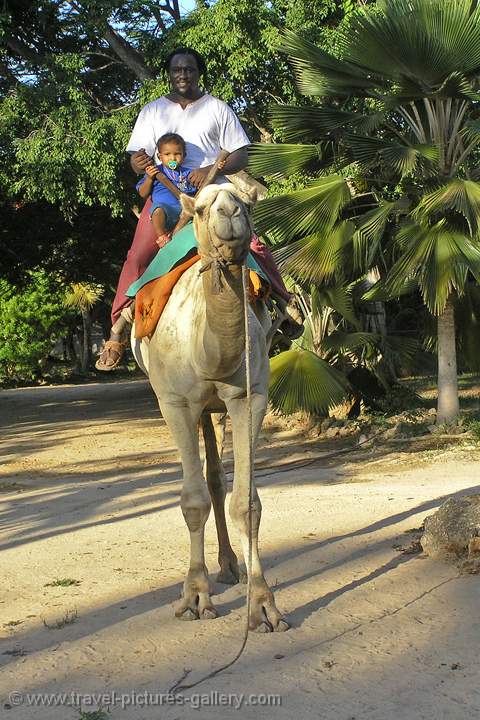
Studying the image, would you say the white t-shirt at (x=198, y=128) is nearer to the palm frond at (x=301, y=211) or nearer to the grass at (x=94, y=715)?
the grass at (x=94, y=715)

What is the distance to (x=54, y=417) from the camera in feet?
71.2

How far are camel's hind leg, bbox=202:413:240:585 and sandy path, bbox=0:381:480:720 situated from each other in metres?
0.24

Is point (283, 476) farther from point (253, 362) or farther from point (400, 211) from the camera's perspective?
point (253, 362)

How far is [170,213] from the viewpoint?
238 inches

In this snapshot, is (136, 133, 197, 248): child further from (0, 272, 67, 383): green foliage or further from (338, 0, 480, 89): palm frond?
(0, 272, 67, 383): green foliage

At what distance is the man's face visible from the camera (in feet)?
20.8

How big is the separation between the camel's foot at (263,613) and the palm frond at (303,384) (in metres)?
7.98

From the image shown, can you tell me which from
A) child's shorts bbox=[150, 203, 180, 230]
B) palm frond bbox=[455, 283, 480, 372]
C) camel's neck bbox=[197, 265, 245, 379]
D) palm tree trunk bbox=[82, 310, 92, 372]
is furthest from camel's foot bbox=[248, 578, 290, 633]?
palm tree trunk bbox=[82, 310, 92, 372]

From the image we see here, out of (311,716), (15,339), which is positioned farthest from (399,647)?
(15,339)

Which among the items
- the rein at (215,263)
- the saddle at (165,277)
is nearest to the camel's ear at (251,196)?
the rein at (215,263)

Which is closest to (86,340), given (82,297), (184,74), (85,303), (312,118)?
(85,303)

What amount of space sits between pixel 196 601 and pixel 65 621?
75 centimetres

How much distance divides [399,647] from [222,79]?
41.6 feet

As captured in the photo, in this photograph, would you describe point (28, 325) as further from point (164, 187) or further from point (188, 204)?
point (188, 204)
